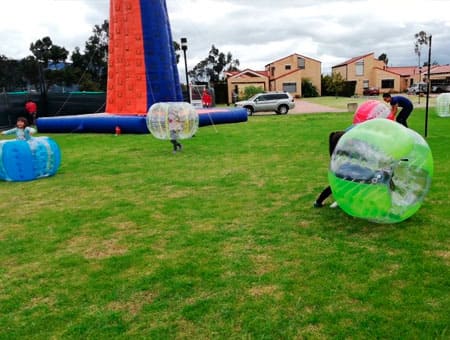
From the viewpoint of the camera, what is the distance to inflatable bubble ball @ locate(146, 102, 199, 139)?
35.2ft

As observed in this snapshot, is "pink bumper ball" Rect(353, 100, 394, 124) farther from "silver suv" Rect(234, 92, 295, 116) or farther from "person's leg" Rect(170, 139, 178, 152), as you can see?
"silver suv" Rect(234, 92, 295, 116)

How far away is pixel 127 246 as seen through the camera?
15.4 ft

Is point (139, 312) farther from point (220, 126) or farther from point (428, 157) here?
point (220, 126)

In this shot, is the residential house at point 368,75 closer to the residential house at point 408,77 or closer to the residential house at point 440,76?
the residential house at point 408,77

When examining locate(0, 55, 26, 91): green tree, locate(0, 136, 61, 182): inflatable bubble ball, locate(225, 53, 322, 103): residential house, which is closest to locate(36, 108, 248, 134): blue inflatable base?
locate(0, 55, 26, 91): green tree

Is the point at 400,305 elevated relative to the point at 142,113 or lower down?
lower down

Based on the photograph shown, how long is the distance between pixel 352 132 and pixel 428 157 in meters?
Result: 0.85

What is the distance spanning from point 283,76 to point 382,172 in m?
55.0

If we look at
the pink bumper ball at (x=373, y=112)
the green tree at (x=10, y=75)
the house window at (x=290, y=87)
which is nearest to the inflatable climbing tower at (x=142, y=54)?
the pink bumper ball at (x=373, y=112)

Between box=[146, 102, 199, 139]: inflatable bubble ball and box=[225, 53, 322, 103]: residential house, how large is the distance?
36917 mm

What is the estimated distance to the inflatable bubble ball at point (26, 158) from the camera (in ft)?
27.3

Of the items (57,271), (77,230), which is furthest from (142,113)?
(57,271)

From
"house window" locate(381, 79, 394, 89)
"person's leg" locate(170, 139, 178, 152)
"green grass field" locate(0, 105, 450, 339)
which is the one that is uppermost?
"house window" locate(381, 79, 394, 89)

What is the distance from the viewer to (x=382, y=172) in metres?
4.49
